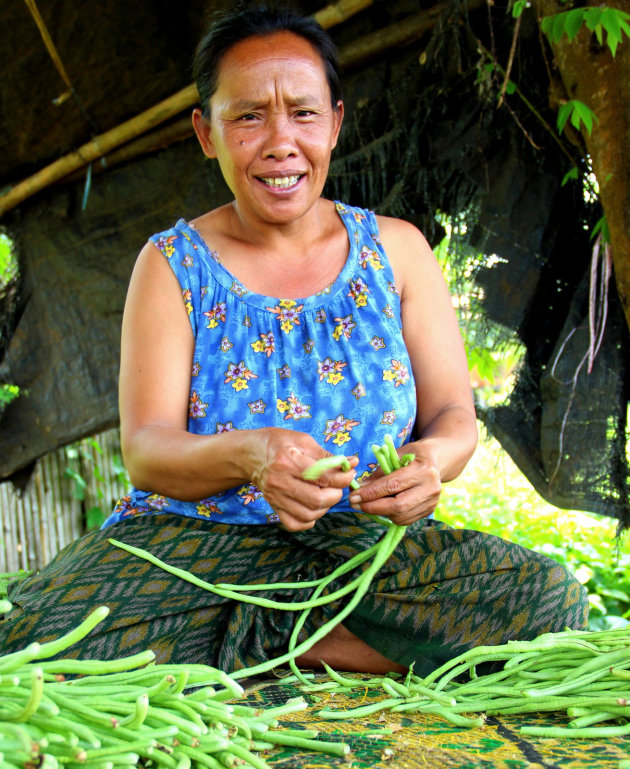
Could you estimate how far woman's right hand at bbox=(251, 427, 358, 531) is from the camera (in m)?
1.43

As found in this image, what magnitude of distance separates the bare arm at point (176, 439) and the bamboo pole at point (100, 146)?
111 cm

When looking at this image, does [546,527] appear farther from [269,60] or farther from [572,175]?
[269,60]

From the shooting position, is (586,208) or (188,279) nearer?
(188,279)

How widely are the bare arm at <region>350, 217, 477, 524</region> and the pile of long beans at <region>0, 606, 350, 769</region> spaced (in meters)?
0.48

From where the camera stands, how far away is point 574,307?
2.57 meters

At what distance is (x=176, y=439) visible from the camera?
5.49ft

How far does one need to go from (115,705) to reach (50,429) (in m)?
2.09

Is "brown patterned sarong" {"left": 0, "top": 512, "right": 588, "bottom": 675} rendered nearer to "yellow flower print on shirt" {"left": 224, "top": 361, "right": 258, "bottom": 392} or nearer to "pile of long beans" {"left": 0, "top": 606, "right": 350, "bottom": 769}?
"yellow flower print on shirt" {"left": 224, "top": 361, "right": 258, "bottom": 392}

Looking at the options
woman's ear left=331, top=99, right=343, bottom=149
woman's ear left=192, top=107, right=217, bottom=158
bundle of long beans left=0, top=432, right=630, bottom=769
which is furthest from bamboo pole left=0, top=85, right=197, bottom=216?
bundle of long beans left=0, top=432, right=630, bottom=769

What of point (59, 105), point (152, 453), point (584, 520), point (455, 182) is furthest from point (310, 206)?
point (584, 520)

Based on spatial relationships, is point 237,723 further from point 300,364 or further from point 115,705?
point 300,364

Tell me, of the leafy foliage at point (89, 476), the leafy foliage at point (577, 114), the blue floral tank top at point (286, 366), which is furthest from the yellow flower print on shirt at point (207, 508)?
the leafy foliage at point (89, 476)

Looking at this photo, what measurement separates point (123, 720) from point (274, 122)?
1.28 meters

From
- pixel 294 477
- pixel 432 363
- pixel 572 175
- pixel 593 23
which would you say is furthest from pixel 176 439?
pixel 572 175
